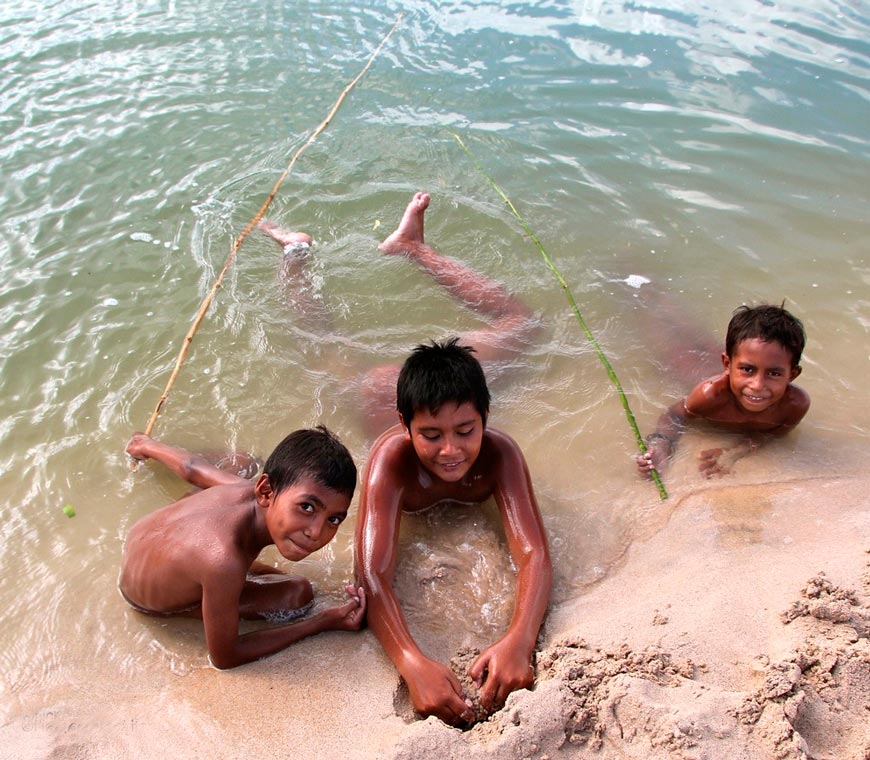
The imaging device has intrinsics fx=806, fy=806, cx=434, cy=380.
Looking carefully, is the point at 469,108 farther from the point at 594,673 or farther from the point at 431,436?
the point at 594,673

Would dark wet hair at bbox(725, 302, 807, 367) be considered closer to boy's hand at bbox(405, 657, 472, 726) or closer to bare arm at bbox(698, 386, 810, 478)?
bare arm at bbox(698, 386, 810, 478)

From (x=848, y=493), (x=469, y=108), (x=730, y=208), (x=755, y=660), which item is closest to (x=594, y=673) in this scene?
(x=755, y=660)

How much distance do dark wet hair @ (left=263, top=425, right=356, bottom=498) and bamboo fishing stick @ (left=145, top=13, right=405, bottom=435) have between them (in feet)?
4.24

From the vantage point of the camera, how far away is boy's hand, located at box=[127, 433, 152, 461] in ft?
11.5

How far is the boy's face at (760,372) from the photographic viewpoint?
3.38 metres

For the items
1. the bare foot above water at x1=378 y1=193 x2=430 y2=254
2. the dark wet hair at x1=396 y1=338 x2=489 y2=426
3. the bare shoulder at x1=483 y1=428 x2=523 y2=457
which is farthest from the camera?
the bare foot above water at x1=378 y1=193 x2=430 y2=254

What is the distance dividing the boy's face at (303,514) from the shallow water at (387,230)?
0.51 meters

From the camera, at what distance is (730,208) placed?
5.33m

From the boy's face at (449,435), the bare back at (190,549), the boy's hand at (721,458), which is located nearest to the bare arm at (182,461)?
the bare back at (190,549)

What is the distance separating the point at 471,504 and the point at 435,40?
5.23 meters

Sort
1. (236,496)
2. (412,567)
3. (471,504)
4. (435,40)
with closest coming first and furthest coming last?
(236,496), (412,567), (471,504), (435,40)

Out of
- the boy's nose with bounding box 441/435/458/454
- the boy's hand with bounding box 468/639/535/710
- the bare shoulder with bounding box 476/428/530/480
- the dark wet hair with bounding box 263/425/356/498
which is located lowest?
the boy's hand with bounding box 468/639/535/710

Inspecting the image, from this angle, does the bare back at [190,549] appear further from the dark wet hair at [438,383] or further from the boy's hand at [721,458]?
the boy's hand at [721,458]

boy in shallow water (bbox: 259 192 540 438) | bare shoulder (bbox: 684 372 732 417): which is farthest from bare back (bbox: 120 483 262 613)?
bare shoulder (bbox: 684 372 732 417)
